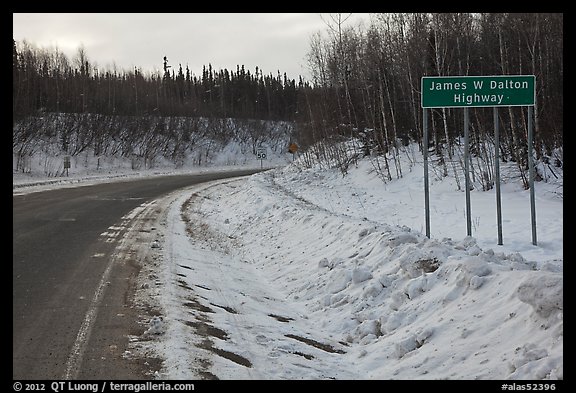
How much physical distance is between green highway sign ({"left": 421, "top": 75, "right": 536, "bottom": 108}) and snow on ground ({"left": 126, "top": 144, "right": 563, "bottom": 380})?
2770mm

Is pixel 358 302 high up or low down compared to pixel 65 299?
down

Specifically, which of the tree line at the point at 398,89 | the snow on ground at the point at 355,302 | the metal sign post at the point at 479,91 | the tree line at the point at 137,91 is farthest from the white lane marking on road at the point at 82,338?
the tree line at the point at 137,91

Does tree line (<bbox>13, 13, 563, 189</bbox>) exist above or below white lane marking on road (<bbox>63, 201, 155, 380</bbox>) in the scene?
above

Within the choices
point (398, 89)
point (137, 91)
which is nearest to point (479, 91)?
point (398, 89)

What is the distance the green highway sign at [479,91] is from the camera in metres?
9.30

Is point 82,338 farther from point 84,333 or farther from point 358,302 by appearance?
point 358,302

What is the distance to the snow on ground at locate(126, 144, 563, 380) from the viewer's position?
460 centimetres

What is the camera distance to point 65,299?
6828 millimetres

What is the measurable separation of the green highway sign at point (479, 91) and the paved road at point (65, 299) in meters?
6.46

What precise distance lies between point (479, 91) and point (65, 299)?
26.3 feet

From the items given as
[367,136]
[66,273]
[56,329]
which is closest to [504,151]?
[367,136]

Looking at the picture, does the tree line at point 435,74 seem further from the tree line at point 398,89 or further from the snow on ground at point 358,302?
the snow on ground at point 358,302

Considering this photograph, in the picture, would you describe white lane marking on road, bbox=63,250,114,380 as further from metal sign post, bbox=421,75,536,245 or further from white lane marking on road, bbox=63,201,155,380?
metal sign post, bbox=421,75,536,245

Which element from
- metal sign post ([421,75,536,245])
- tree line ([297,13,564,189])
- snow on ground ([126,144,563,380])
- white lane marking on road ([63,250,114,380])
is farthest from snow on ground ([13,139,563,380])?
tree line ([297,13,564,189])
